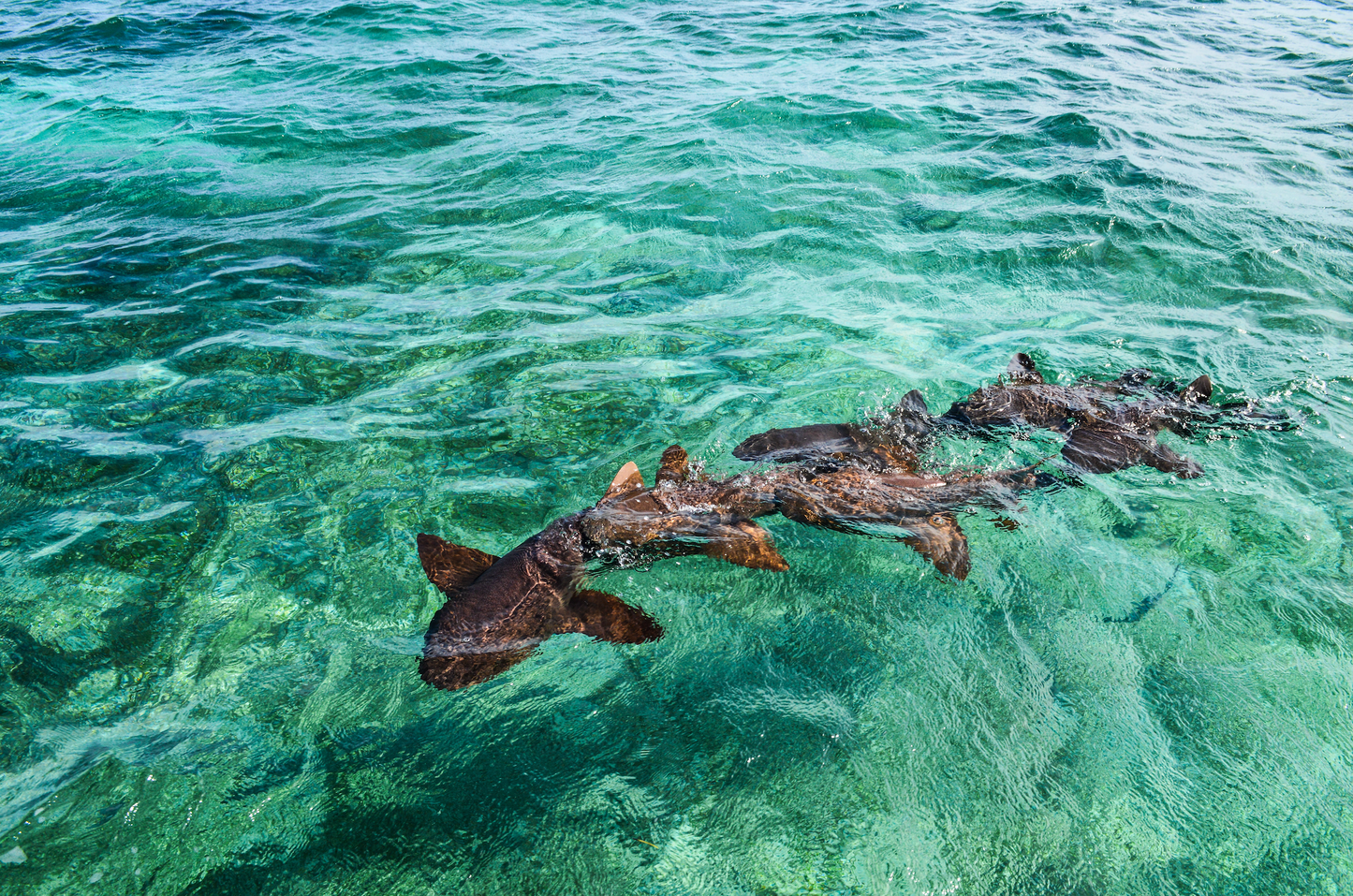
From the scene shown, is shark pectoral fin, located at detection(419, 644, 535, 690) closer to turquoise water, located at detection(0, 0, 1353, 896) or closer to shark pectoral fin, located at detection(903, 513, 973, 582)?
turquoise water, located at detection(0, 0, 1353, 896)

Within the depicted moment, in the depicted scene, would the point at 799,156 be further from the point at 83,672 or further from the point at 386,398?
the point at 83,672

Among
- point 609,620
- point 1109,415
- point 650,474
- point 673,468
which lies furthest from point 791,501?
point 1109,415

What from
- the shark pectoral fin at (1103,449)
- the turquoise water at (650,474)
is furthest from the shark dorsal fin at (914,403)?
the shark pectoral fin at (1103,449)

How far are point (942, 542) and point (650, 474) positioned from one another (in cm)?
194

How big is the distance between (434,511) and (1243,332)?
7.25 metres

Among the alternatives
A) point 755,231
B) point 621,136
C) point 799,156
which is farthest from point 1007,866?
point 621,136

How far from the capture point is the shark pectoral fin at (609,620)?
3.90m

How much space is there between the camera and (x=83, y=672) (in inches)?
152

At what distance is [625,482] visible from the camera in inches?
178

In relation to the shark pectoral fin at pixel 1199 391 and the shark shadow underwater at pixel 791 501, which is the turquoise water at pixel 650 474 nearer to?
the shark shadow underwater at pixel 791 501

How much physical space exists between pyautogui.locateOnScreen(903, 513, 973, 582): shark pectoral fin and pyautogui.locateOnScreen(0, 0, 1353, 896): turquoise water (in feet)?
0.54

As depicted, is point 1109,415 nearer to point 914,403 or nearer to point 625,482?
point 914,403

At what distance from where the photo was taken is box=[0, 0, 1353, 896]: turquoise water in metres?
3.28

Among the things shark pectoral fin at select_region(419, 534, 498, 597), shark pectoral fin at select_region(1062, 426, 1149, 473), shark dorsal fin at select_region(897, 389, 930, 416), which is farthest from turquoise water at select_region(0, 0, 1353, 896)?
shark dorsal fin at select_region(897, 389, 930, 416)
